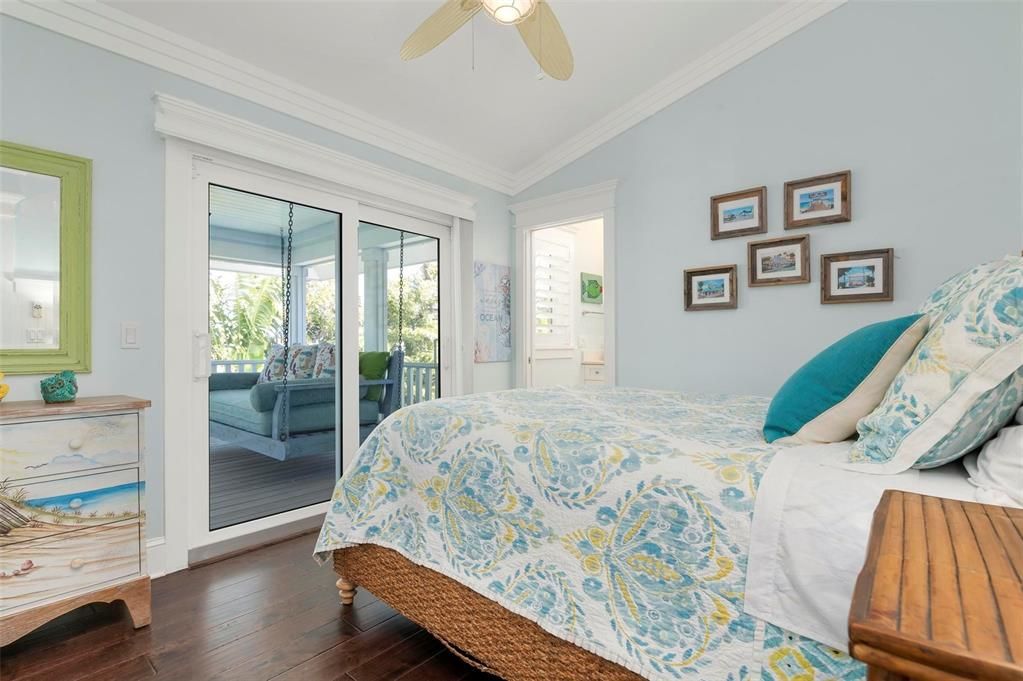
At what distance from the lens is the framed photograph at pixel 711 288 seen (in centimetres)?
309

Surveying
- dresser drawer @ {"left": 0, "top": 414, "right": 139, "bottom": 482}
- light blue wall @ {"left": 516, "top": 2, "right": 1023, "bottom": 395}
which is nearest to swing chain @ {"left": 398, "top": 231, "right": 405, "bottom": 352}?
light blue wall @ {"left": 516, "top": 2, "right": 1023, "bottom": 395}

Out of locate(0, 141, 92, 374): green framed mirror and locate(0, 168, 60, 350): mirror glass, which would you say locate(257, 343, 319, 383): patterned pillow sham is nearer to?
locate(0, 141, 92, 374): green framed mirror

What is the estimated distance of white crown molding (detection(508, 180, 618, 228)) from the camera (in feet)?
12.0

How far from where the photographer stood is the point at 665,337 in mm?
3391

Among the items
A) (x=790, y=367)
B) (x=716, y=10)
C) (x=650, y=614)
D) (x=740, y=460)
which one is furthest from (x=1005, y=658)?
(x=716, y=10)

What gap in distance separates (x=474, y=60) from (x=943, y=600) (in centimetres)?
311

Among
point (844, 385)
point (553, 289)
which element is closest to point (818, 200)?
point (844, 385)

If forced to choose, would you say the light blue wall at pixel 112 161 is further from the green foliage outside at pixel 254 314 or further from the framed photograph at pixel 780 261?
the framed photograph at pixel 780 261

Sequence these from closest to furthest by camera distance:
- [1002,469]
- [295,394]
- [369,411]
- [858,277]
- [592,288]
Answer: [1002,469] < [858,277] < [295,394] < [369,411] < [592,288]

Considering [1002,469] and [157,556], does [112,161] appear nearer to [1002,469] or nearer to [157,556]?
[157,556]

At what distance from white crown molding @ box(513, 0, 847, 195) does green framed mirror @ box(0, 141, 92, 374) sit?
2.89 m

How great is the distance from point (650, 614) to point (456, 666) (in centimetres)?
84

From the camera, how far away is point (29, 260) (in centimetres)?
199

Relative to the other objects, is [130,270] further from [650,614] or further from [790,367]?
[790,367]
